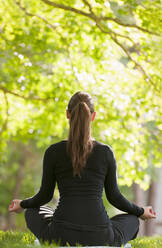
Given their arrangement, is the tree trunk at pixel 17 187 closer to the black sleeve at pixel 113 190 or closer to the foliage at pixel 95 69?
the foliage at pixel 95 69

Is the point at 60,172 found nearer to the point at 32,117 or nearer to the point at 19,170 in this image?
the point at 32,117

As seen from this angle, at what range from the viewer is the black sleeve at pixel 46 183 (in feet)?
14.2

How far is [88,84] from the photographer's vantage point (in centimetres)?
935

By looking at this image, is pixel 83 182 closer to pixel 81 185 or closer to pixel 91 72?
pixel 81 185

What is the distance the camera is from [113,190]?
4480mm

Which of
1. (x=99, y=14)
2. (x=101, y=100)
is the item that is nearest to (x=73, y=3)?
(x=99, y=14)

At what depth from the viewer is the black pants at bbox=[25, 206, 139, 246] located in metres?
4.12

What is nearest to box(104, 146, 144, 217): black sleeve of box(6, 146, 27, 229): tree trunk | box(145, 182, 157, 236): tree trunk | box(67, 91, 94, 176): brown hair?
box(67, 91, 94, 176): brown hair

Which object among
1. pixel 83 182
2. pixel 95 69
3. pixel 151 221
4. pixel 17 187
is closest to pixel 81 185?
pixel 83 182

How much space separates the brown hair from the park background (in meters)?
4.64

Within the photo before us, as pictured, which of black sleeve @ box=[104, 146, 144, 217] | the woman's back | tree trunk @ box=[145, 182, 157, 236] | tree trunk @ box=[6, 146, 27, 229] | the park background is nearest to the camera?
the woman's back

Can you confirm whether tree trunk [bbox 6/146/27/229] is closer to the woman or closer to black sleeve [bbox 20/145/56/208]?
black sleeve [bbox 20/145/56/208]

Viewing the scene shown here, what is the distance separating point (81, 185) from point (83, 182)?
34 millimetres

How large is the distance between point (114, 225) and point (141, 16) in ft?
17.7
